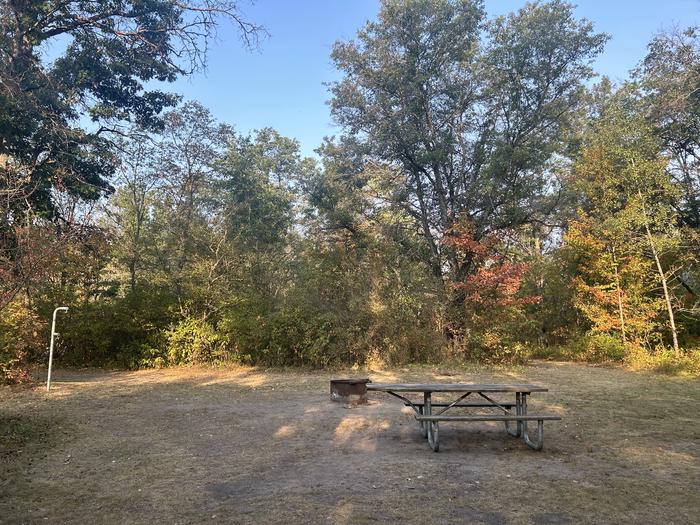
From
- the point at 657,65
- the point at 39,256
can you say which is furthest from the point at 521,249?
the point at 39,256

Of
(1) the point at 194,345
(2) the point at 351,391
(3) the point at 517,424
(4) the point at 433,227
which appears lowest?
(3) the point at 517,424

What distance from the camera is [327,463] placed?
14.9 feet

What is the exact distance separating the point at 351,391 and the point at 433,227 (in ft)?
33.9

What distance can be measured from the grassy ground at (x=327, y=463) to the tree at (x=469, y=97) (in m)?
8.38

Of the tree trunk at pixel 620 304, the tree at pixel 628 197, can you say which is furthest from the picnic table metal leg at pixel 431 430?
the tree trunk at pixel 620 304

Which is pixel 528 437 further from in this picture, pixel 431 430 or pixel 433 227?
pixel 433 227

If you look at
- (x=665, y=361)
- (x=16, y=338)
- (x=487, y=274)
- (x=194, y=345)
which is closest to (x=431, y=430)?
(x=16, y=338)

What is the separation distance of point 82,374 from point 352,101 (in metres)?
11.7

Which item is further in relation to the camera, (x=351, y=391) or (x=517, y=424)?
(x=351, y=391)

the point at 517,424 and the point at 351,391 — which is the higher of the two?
the point at 351,391

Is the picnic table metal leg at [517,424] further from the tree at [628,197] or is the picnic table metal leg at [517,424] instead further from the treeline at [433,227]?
the tree at [628,197]

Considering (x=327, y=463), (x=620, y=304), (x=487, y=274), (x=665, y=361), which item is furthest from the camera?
(x=620, y=304)

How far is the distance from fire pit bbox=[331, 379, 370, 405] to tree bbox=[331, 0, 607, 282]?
8476mm

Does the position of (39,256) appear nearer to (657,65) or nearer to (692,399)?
(692,399)
